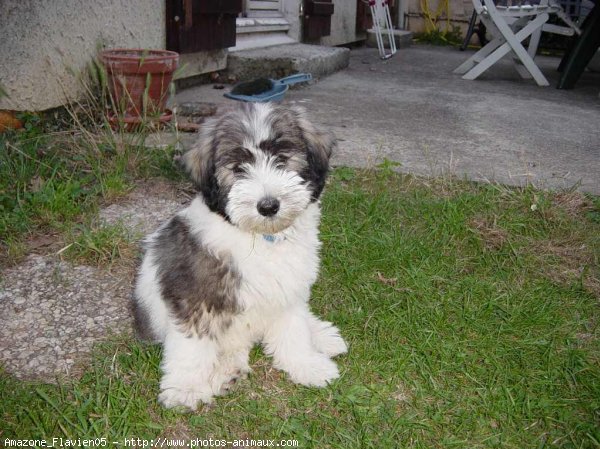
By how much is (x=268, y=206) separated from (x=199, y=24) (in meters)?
4.78

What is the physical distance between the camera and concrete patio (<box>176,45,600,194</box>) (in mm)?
4539

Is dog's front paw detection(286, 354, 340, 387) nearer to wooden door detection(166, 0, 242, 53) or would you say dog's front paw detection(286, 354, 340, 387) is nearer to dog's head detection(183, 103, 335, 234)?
dog's head detection(183, 103, 335, 234)

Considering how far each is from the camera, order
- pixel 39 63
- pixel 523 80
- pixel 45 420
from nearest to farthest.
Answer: pixel 45 420, pixel 39 63, pixel 523 80

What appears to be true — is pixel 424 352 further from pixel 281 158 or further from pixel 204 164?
pixel 204 164

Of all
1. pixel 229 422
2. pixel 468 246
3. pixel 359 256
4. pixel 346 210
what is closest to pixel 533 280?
pixel 468 246

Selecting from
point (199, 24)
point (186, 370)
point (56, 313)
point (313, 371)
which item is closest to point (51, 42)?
point (199, 24)

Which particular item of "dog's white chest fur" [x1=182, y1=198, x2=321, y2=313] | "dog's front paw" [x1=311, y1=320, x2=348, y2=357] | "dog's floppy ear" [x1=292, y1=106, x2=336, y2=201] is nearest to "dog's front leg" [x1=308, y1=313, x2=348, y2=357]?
"dog's front paw" [x1=311, y1=320, x2=348, y2=357]

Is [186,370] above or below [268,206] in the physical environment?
below

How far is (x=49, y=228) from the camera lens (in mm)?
3396

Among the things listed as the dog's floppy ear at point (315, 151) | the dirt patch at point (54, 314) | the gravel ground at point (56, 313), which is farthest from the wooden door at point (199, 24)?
the dog's floppy ear at point (315, 151)

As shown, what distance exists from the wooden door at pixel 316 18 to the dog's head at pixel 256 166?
727 centimetres

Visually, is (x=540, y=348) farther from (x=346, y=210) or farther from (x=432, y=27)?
(x=432, y=27)

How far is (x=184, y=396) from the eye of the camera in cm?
226

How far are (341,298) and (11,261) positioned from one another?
5.90 ft
